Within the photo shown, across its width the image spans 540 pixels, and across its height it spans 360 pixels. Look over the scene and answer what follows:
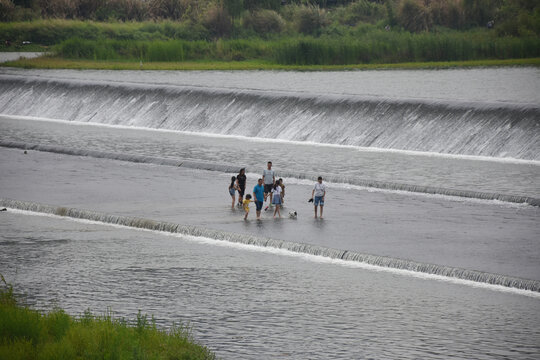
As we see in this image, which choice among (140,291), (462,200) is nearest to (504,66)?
(462,200)

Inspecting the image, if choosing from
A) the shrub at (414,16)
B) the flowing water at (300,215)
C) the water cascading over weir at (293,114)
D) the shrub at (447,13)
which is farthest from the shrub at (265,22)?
the flowing water at (300,215)

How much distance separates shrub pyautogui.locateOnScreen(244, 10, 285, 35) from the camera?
76.3 meters

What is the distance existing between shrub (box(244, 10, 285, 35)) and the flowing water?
90.3 feet

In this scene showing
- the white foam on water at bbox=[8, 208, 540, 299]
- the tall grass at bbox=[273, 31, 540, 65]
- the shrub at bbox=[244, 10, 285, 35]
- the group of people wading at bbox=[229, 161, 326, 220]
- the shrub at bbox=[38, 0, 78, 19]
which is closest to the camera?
the white foam on water at bbox=[8, 208, 540, 299]

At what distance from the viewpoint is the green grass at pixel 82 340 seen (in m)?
14.3

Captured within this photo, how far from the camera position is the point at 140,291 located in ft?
64.7

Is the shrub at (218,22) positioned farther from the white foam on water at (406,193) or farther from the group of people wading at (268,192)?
the group of people wading at (268,192)

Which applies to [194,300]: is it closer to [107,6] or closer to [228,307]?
[228,307]

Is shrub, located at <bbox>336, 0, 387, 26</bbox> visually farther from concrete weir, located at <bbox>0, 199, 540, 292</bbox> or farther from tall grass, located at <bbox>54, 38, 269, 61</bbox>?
concrete weir, located at <bbox>0, 199, 540, 292</bbox>

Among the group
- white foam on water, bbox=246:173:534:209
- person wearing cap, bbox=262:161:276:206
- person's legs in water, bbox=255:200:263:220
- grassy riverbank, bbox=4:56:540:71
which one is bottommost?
grassy riverbank, bbox=4:56:540:71

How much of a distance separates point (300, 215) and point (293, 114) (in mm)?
16390

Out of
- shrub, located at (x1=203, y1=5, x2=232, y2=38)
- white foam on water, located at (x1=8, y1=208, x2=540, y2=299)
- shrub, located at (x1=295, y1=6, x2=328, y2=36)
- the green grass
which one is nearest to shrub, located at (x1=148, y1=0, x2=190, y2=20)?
shrub, located at (x1=203, y1=5, x2=232, y2=38)

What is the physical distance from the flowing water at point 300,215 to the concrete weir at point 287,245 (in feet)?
0.13

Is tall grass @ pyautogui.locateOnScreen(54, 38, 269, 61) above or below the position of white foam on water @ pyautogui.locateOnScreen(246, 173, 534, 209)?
below
